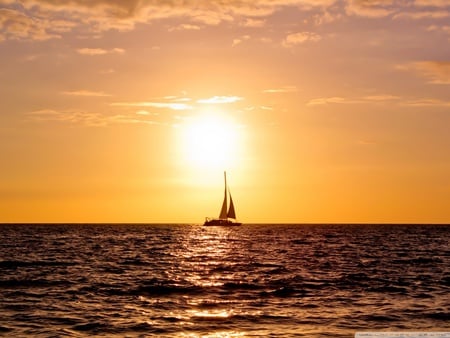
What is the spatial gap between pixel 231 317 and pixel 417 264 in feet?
139

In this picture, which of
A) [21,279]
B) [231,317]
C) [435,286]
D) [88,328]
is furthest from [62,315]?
[435,286]

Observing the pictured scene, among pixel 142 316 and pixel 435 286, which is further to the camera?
pixel 435 286

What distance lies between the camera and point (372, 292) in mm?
41594

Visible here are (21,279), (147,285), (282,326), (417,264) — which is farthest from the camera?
(417,264)

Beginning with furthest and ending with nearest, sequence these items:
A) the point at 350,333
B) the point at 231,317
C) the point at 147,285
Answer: the point at 147,285, the point at 231,317, the point at 350,333

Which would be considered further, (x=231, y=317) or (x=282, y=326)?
(x=231, y=317)

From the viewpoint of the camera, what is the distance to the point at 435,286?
148ft

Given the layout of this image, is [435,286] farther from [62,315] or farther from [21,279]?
[21,279]

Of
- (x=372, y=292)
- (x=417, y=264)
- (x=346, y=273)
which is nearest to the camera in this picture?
(x=372, y=292)

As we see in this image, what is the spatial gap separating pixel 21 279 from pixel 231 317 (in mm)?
24482

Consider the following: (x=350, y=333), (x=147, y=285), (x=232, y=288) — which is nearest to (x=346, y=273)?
(x=232, y=288)

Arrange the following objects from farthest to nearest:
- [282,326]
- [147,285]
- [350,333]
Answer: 1. [147,285]
2. [282,326]
3. [350,333]

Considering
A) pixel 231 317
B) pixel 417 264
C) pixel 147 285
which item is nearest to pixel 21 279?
pixel 147 285

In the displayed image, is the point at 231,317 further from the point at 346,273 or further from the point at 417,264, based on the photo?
the point at 417,264
